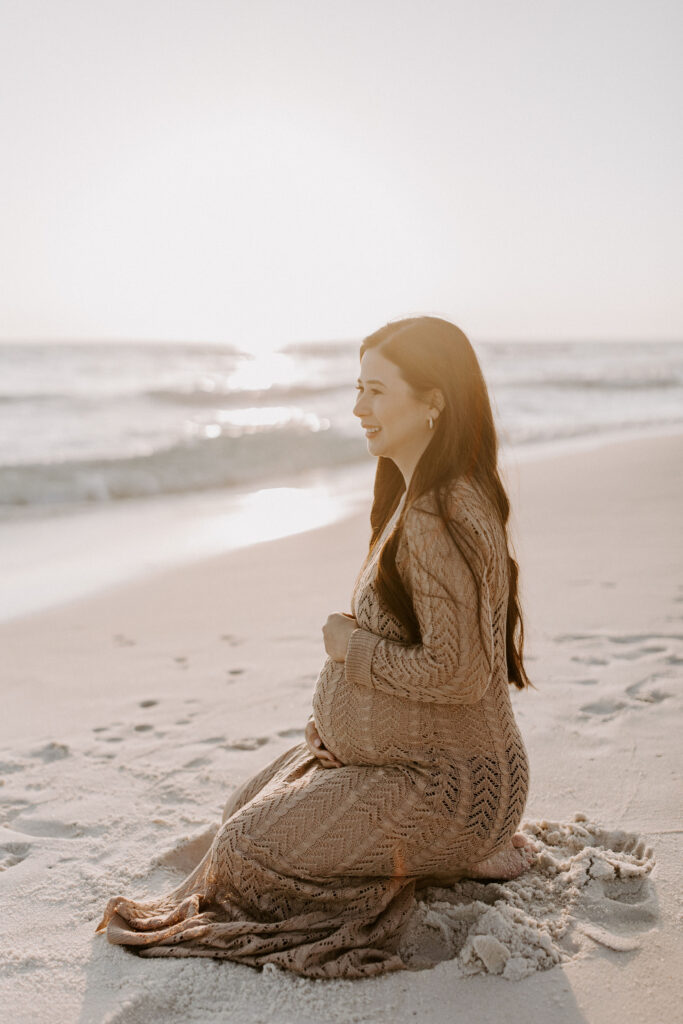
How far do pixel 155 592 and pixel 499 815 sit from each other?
4961mm

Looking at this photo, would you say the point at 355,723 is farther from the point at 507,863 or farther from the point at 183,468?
the point at 183,468

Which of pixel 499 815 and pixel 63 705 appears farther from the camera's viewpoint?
pixel 63 705

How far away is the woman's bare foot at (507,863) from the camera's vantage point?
9.68 ft

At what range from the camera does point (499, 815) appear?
2.76 m

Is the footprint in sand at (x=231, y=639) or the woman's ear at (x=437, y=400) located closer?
the woman's ear at (x=437, y=400)

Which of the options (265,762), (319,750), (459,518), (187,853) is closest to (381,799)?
(319,750)

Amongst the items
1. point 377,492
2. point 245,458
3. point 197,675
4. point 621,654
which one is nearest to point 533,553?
point 621,654

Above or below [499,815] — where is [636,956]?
below

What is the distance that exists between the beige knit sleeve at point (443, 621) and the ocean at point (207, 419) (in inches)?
15.7

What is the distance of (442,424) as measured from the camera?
8.58ft

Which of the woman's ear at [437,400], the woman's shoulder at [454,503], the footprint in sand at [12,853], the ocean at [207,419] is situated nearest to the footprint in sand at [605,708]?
the ocean at [207,419]

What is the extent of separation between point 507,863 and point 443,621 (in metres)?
1.05

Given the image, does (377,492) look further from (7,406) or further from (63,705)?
(7,406)

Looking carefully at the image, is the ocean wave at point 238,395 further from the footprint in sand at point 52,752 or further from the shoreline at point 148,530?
the footprint in sand at point 52,752
